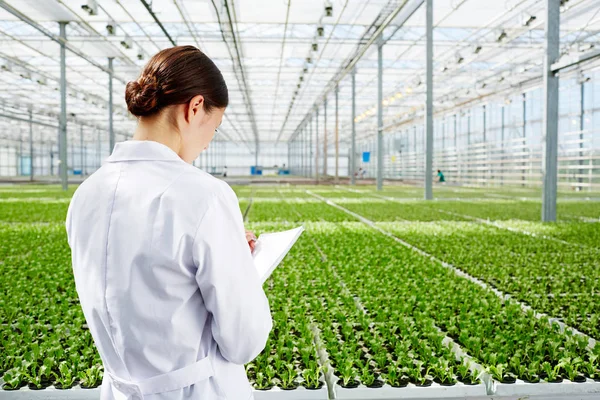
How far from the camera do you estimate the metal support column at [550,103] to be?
13844 mm

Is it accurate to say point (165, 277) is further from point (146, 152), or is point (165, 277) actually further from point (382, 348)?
point (382, 348)

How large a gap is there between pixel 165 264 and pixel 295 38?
88.2ft

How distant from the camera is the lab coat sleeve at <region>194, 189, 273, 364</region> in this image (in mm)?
1300

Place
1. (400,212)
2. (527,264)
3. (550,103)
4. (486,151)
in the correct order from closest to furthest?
(527,264), (550,103), (400,212), (486,151)

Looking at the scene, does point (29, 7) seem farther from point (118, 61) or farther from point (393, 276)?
point (393, 276)

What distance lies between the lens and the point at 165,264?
51.8 inches

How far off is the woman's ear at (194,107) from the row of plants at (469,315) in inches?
133

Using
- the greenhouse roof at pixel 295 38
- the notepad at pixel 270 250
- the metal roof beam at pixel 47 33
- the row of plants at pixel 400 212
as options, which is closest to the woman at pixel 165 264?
the notepad at pixel 270 250

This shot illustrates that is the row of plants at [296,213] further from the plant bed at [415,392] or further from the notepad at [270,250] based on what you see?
the notepad at [270,250]

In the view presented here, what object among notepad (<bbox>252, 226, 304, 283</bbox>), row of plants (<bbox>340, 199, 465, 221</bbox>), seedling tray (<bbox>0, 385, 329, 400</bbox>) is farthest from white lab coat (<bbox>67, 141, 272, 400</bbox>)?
row of plants (<bbox>340, 199, 465, 221</bbox>)

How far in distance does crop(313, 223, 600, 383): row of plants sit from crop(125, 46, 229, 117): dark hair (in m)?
3.41

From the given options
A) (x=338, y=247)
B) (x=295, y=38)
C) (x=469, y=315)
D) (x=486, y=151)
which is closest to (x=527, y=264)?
(x=338, y=247)

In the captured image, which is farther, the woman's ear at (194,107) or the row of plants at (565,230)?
the row of plants at (565,230)

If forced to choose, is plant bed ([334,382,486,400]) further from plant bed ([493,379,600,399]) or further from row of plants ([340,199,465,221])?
row of plants ([340,199,465,221])
